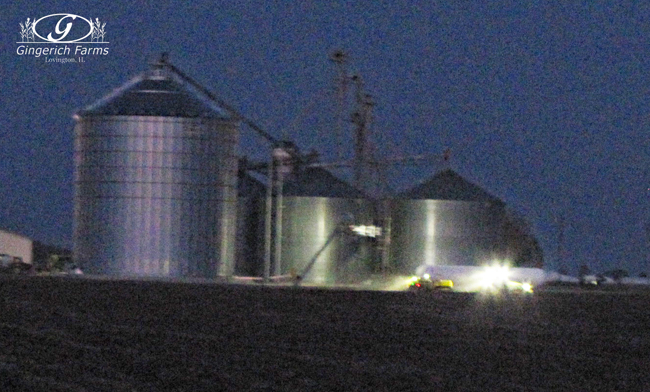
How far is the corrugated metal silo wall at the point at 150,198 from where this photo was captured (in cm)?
5497

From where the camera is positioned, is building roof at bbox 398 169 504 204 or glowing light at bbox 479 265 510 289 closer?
glowing light at bbox 479 265 510 289

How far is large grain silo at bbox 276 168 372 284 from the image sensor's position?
2495 inches

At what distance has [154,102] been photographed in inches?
2240

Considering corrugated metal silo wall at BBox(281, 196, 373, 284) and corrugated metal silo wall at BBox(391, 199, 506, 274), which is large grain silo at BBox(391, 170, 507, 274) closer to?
corrugated metal silo wall at BBox(391, 199, 506, 274)

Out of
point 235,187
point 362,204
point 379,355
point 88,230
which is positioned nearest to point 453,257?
point 362,204

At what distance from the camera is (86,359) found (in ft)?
65.3

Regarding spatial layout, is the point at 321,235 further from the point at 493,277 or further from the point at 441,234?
the point at 493,277

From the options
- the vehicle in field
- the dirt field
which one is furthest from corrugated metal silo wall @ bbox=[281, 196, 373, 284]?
the dirt field

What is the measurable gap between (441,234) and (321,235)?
22.3 ft

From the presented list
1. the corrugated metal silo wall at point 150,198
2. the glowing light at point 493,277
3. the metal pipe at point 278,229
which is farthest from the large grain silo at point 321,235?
the corrugated metal silo wall at point 150,198

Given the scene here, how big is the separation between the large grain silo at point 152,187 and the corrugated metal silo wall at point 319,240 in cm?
635

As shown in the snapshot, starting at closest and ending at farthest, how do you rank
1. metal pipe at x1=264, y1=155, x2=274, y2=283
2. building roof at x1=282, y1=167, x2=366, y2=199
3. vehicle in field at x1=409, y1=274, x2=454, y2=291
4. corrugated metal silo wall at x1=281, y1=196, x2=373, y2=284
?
vehicle in field at x1=409, y1=274, x2=454, y2=291 < metal pipe at x1=264, y1=155, x2=274, y2=283 < corrugated metal silo wall at x1=281, y1=196, x2=373, y2=284 < building roof at x1=282, y1=167, x2=366, y2=199

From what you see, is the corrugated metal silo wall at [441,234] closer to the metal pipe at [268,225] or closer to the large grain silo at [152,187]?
the metal pipe at [268,225]

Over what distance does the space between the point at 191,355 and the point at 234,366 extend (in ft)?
4.78
